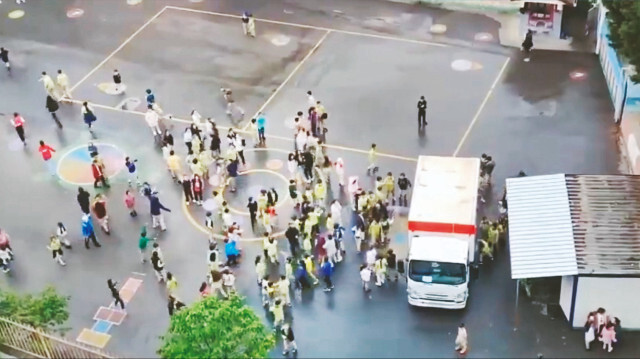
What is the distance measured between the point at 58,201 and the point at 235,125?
7.56 metres

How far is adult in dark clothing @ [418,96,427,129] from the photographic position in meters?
34.9

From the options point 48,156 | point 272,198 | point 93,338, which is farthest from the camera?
point 48,156

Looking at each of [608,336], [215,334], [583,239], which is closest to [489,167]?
[583,239]

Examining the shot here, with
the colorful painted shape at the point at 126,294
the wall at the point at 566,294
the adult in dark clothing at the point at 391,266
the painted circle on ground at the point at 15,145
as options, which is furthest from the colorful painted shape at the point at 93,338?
the wall at the point at 566,294

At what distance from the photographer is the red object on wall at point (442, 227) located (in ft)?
89.5

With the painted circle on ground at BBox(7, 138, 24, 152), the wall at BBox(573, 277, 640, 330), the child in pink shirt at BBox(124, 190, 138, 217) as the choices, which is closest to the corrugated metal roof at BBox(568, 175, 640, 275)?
the wall at BBox(573, 277, 640, 330)

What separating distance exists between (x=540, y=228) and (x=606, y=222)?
6.22 feet

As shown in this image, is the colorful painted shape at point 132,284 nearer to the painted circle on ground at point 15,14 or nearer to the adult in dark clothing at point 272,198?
the adult in dark clothing at point 272,198

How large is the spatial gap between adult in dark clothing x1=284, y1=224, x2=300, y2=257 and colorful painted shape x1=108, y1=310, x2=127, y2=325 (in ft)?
18.4

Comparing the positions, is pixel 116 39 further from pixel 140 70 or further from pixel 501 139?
pixel 501 139

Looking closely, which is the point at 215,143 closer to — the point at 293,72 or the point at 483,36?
the point at 293,72

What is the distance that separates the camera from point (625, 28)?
28.0 meters

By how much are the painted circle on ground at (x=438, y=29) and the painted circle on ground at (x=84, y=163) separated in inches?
621

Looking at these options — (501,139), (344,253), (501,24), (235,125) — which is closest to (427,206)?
(344,253)
